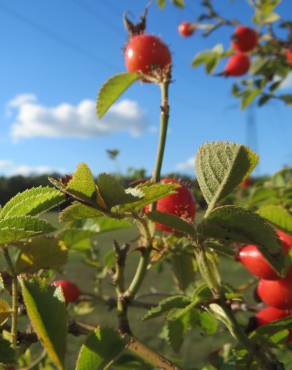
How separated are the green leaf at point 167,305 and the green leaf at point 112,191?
0.17 m

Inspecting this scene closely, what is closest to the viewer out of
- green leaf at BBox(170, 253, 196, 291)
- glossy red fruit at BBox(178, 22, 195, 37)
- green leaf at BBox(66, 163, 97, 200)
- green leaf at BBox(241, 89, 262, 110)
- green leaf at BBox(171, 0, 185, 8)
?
green leaf at BBox(66, 163, 97, 200)

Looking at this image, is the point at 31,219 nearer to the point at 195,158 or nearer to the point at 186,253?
the point at 195,158

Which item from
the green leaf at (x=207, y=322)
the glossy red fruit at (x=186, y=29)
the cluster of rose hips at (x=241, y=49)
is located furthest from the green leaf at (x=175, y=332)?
the glossy red fruit at (x=186, y=29)

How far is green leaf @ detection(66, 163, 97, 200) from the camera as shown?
0.39 meters

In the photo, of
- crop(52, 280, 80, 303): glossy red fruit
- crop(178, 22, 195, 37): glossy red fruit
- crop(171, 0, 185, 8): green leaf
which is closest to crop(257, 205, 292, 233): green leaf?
crop(52, 280, 80, 303): glossy red fruit

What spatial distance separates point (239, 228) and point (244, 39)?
6.85 ft

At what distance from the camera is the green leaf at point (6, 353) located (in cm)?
44

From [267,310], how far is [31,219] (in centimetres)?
45

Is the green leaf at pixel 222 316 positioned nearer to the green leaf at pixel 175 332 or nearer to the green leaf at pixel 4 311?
the green leaf at pixel 175 332

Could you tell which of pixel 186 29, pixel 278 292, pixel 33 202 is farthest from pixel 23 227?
pixel 186 29

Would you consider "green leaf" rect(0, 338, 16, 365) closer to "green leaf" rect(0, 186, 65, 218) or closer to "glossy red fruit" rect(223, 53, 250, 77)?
"green leaf" rect(0, 186, 65, 218)

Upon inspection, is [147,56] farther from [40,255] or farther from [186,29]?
[186,29]

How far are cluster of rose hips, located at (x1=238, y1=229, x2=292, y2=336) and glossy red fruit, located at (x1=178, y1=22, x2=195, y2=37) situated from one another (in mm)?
2345

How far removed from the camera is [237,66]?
7.84 feet
